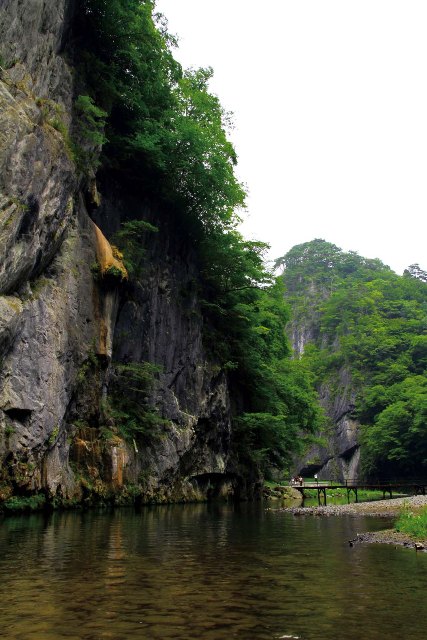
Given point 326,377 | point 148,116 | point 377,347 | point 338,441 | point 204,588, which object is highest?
point 148,116

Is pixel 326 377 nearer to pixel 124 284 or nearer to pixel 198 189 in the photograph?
pixel 198 189

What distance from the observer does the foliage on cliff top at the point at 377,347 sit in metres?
62.6

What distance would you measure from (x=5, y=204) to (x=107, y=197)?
1390cm

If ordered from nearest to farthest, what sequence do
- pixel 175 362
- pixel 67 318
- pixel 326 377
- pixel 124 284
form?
pixel 67 318 → pixel 124 284 → pixel 175 362 → pixel 326 377

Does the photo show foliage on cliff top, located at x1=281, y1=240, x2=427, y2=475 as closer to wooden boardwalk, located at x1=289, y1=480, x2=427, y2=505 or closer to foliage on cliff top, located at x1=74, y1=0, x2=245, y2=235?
wooden boardwalk, located at x1=289, y1=480, x2=427, y2=505

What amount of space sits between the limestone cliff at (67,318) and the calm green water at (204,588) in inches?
273

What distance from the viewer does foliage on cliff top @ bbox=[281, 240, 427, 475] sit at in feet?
205

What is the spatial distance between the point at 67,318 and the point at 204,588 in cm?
1753

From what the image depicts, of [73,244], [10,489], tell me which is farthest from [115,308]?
[10,489]

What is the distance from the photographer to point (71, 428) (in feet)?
77.6

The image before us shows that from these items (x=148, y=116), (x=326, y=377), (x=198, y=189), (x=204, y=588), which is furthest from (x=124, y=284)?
(x=326, y=377)

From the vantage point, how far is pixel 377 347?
264ft

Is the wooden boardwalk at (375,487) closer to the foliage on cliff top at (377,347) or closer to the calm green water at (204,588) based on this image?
the foliage on cliff top at (377,347)

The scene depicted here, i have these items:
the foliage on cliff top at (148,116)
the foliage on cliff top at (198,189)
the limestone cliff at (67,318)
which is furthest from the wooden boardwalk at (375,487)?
the foliage on cliff top at (148,116)
